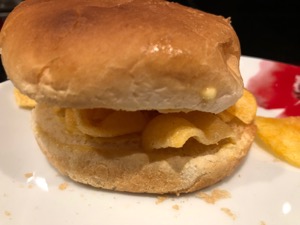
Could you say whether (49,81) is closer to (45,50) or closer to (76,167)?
(45,50)

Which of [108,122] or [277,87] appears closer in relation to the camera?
[108,122]

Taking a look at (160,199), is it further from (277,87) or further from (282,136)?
(277,87)

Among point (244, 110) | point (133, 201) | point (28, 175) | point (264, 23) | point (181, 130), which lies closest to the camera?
point (181, 130)

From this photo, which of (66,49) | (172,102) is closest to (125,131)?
(172,102)

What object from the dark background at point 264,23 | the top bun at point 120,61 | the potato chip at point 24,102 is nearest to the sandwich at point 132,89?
the top bun at point 120,61

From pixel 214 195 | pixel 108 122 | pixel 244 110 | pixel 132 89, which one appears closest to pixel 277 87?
pixel 244 110

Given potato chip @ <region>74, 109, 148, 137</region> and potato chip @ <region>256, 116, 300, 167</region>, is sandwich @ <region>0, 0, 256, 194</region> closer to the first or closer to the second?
potato chip @ <region>74, 109, 148, 137</region>

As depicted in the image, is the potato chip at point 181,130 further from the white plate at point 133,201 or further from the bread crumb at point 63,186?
the bread crumb at point 63,186
